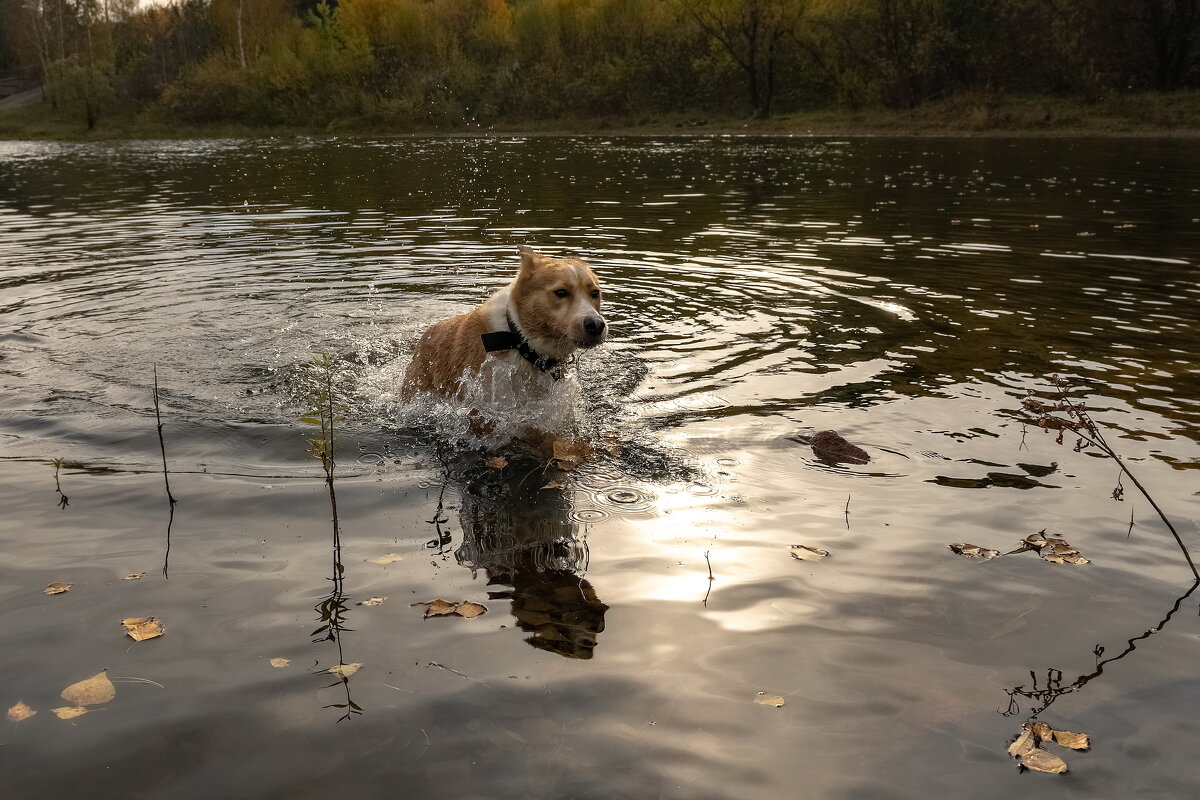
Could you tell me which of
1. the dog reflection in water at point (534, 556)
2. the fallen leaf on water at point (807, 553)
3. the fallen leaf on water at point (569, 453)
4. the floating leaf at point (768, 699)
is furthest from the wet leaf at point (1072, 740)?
the fallen leaf on water at point (569, 453)

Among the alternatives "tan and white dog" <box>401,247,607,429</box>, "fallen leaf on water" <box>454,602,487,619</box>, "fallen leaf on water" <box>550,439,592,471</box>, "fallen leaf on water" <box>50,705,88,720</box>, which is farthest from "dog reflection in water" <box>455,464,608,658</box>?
"fallen leaf on water" <box>50,705,88,720</box>

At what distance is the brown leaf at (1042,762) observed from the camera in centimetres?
357

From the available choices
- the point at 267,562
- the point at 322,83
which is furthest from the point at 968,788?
the point at 322,83

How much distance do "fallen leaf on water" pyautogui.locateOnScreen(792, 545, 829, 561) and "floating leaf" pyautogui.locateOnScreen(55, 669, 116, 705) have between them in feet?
11.6

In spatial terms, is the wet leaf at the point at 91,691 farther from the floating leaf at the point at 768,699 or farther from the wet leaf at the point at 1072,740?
the wet leaf at the point at 1072,740

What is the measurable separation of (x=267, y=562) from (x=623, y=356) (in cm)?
523

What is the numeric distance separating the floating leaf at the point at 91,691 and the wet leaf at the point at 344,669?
0.91 m

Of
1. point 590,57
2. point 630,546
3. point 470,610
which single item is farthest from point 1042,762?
point 590,57

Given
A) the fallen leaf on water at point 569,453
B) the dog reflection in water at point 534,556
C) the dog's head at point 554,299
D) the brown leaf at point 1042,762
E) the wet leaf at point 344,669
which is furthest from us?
the dog's head at point 554,299

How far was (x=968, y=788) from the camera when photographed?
347 centimetres

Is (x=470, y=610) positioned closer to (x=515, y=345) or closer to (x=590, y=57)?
(x=515, y=345)

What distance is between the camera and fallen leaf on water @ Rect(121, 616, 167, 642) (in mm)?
4375

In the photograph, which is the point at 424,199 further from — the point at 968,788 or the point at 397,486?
the point at 968,788

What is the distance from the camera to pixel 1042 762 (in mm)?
3607
